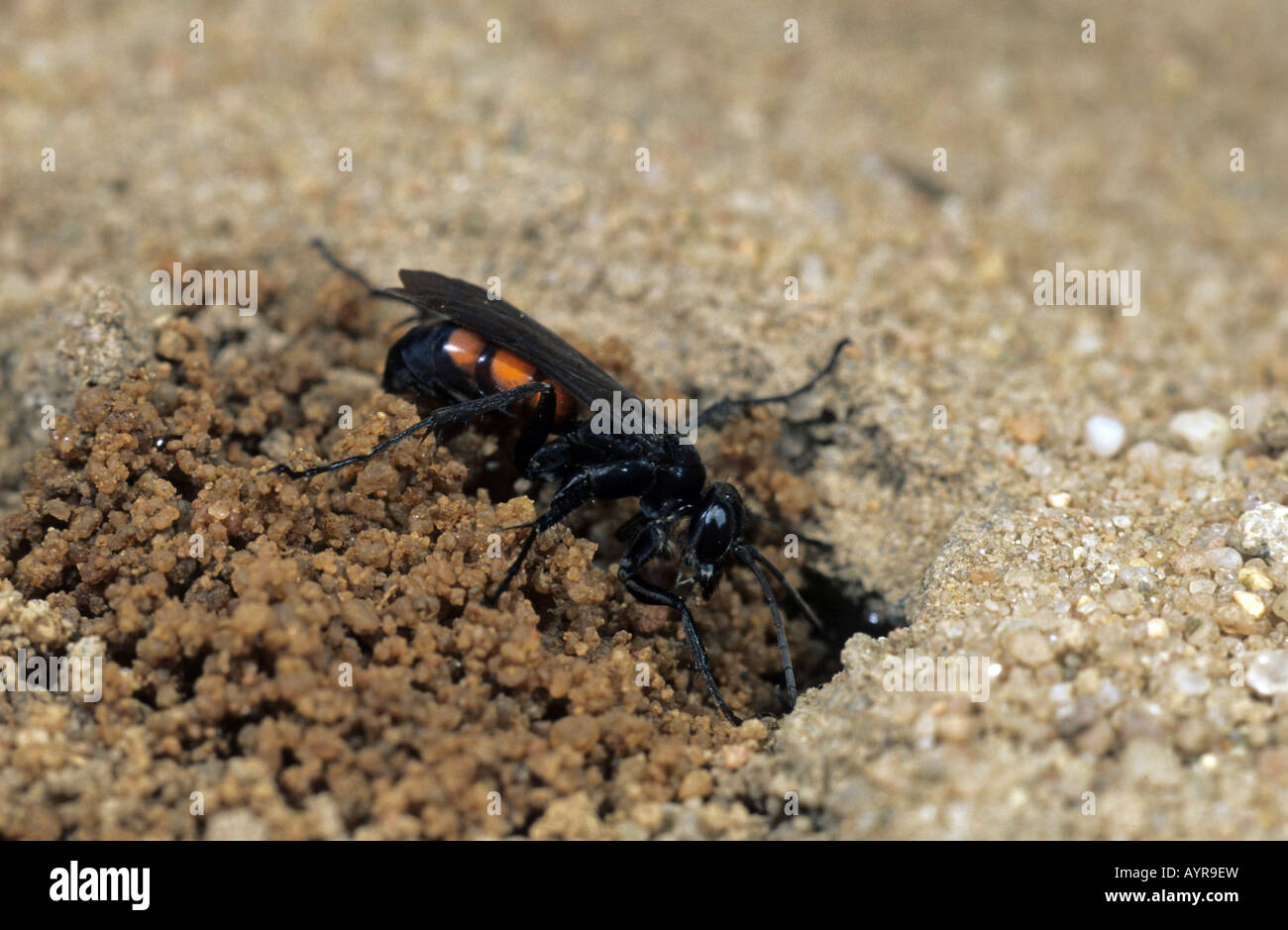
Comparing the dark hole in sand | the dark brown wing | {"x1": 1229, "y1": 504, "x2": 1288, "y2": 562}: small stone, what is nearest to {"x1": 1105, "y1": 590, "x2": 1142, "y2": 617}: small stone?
{"x1": 1229, "y1": 504, "x2": 1288, "y2": 562}: small stone

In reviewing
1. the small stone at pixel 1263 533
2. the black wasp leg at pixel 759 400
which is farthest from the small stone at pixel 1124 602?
the black wasp leg at pixel 759 400

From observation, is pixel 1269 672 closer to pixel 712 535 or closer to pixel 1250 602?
pixel 1250 602

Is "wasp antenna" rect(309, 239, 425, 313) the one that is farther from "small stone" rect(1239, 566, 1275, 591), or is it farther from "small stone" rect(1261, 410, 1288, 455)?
"small stone" rect(1261, 410, 1288, 455)

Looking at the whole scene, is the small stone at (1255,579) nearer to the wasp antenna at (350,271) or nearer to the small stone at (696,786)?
the small stone at (696,786)

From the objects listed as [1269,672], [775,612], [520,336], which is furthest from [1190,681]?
[520,336]
